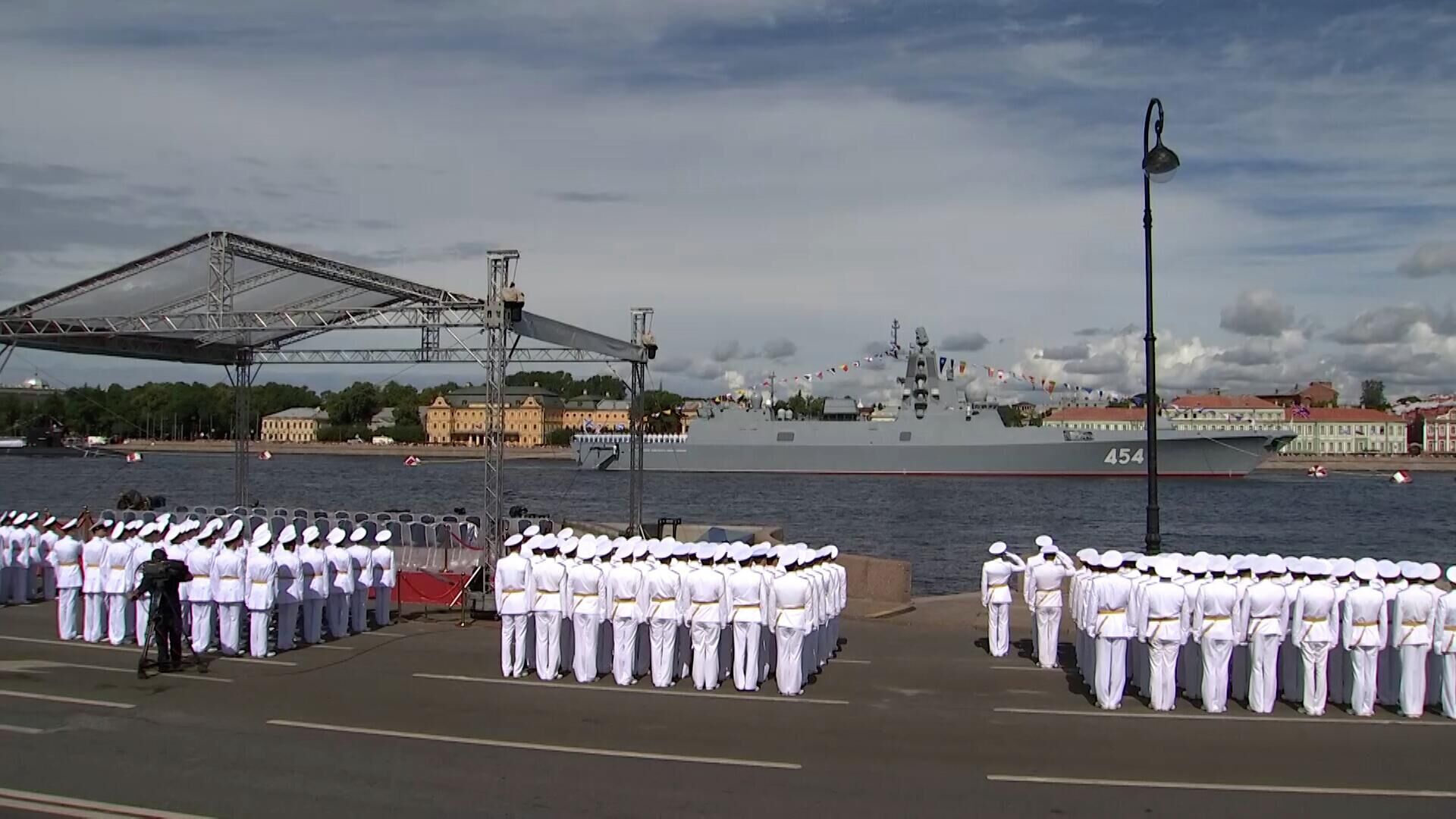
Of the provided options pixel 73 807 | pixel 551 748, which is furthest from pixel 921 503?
pixel 73 807

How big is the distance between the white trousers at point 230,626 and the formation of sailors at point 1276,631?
8.56m

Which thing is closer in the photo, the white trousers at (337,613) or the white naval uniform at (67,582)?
the white naval uniform at (67,582)

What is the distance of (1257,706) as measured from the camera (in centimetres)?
941

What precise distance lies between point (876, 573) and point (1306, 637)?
7.30 m

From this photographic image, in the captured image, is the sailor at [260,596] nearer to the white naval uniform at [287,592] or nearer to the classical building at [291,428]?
the white naval uniform at [287,592]

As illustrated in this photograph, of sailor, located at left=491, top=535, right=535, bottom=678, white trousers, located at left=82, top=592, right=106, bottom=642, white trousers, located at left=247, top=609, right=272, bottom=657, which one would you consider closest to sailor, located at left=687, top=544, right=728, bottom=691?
sailor, located at left=491, top=535, right=535, bottom=678

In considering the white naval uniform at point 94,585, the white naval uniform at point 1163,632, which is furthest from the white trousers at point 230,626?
the white naval uniform at point 1163,632

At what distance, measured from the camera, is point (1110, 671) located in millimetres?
9648

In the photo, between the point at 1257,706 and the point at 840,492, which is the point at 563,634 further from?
the point at 840,492

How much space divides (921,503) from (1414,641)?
45.9 metres

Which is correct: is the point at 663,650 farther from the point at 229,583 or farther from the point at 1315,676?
the point at 1315,676

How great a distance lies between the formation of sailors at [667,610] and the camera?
1019 centimetres

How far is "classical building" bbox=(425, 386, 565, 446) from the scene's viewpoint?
124062 mm

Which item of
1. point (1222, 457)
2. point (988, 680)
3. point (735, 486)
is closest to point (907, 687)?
point (988, 680)
